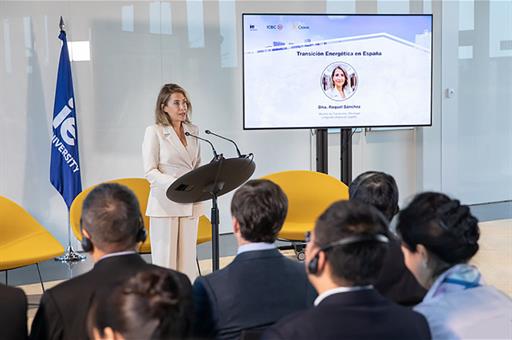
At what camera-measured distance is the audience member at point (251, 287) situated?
235cm

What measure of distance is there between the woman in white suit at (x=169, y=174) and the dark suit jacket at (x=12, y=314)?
2.60 metres

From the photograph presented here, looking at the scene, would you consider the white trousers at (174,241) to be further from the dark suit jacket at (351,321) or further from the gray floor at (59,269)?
the dark suit jacket at (351,321)

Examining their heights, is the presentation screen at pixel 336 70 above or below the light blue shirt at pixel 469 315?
above

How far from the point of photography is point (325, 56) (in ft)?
20.8

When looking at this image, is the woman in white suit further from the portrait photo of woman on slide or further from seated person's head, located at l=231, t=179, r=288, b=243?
seated person's head, located at l=231, t=179, r=288, b=243

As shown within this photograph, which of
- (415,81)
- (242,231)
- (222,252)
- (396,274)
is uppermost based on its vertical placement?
(415,81)

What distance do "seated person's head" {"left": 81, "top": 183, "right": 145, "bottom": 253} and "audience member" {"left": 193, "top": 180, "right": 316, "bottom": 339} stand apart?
11.1 inches

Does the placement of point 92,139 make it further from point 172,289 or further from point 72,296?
point 172,289

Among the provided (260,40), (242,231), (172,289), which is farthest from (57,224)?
→ (172,289)

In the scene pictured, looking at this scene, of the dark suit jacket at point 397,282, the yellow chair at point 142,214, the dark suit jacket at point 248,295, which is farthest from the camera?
the yellow chair at point 142,214

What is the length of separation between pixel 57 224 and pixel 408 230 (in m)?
5.22

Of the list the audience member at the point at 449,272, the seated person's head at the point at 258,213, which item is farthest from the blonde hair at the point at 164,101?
the audience member at the point at 449,272

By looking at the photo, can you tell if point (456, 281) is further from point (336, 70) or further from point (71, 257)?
point (71, 257)

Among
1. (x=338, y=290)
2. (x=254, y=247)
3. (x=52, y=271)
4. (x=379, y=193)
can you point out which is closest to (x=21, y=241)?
(x=52, y=271)
